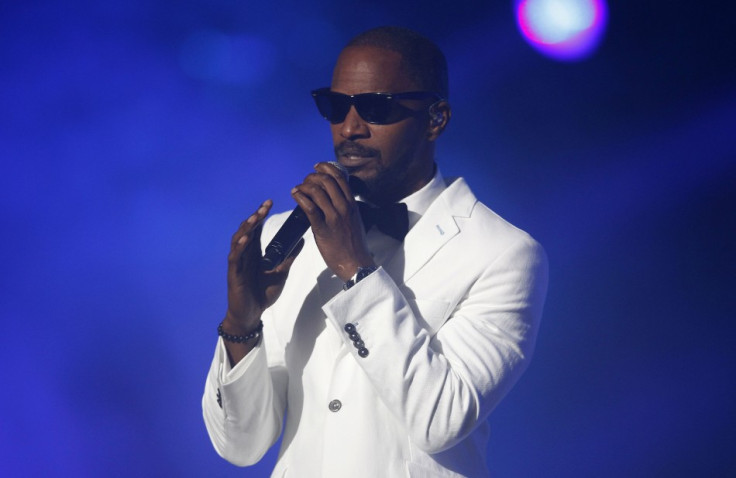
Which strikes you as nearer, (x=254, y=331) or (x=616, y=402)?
(x=254, y=331)

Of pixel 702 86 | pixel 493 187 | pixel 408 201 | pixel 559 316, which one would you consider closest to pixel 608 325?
pixel 559 316

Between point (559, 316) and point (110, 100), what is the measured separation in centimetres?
171

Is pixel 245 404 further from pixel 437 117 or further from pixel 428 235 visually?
pixel 437 117

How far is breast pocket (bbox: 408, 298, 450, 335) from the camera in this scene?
1730 millimetres

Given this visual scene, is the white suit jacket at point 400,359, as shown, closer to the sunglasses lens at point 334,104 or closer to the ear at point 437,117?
the ear at point 437,117

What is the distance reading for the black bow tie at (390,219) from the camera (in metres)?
1.84

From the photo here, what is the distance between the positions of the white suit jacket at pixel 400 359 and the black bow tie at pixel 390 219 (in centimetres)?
3

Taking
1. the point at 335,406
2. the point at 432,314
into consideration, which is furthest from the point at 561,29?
the point at 335,406

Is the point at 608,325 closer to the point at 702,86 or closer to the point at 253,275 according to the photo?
the point at 702,86

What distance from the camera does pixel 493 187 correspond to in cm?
297

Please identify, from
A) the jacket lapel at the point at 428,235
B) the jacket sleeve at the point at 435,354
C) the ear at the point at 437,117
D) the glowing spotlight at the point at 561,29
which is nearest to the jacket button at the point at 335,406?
the jacket sleeve at the point at 435,354

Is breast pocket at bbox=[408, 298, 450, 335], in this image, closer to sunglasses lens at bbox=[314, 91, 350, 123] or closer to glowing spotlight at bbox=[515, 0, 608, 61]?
sunglasses lens at bbox=[314, 91, 350, 123]

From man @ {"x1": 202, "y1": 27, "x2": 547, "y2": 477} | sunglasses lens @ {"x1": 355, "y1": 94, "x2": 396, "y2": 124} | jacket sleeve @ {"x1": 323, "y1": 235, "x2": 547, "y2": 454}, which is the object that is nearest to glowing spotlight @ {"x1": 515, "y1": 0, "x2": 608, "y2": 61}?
man @ {"x1": 202, "y1": 27, "x2": 547, "y2": 477}

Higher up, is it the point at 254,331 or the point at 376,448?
the point at 254,331
